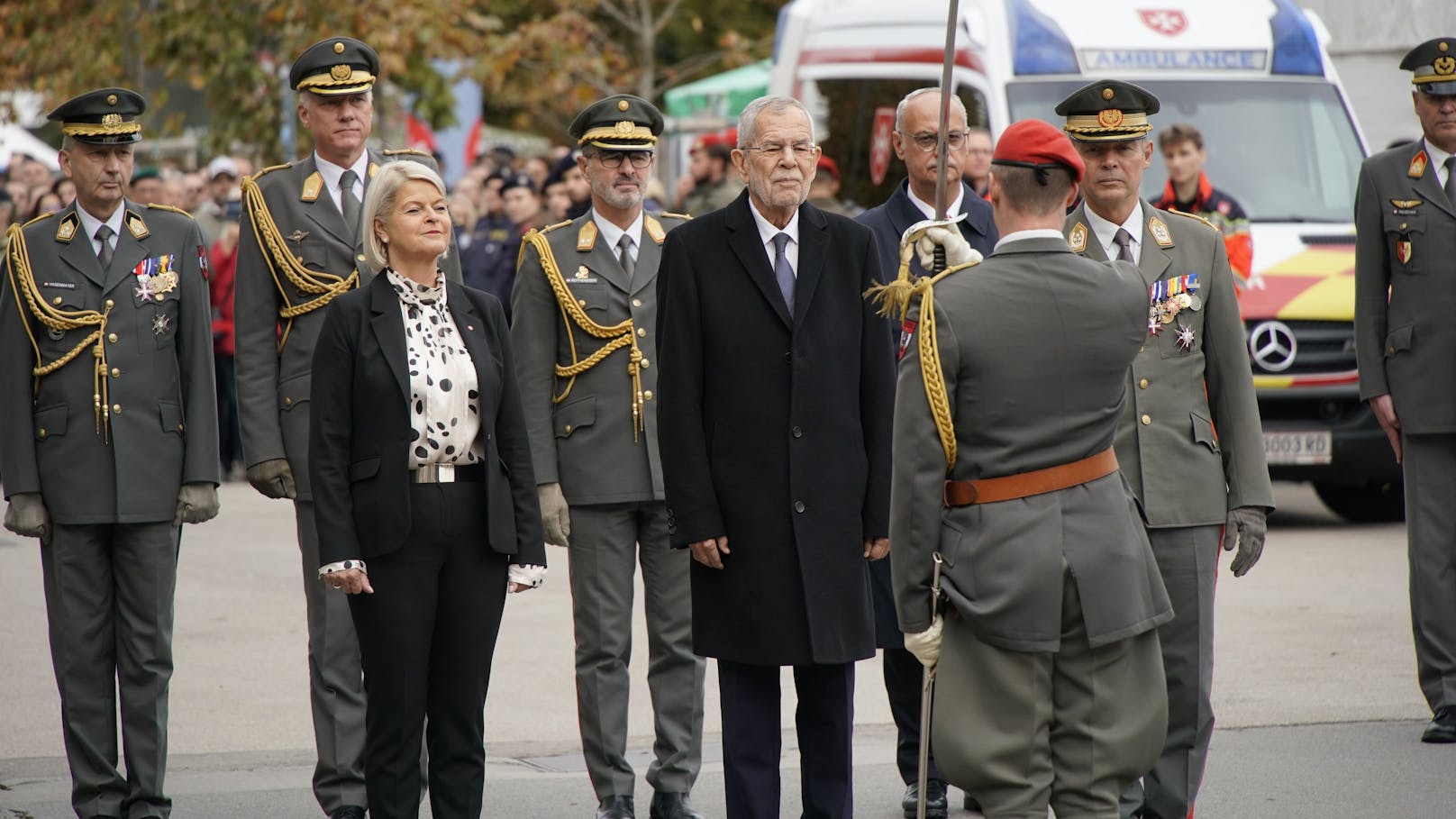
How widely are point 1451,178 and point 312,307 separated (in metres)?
4.23

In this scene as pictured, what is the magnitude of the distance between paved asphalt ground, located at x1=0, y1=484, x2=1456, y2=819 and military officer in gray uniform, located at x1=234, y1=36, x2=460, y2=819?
1.41 feet

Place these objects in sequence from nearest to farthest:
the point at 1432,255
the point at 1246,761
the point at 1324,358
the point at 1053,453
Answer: the point at 1053,453, the point at 1246,761, the point at 1432,255, the point at 1324,358

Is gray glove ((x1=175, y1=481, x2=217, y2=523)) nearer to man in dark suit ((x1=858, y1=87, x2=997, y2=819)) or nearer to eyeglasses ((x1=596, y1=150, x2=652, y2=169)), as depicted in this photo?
eyeglasses ((x1=596, y1=150, x2=652, y2=169))

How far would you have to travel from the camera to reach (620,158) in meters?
6.86

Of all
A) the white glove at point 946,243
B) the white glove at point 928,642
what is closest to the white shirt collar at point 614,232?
the white glove at point 946,243

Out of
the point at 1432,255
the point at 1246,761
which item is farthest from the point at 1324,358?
the point at 1246,761

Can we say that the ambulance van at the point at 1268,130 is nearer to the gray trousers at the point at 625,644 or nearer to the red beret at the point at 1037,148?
the gray trousers at the point at 625,644

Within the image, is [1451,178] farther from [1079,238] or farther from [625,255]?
[625,255]

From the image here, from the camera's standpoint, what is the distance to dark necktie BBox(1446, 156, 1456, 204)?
7.80 meters

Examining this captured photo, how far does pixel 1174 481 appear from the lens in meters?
6.03

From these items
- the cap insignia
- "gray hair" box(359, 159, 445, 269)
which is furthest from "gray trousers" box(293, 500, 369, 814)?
the cap insignia

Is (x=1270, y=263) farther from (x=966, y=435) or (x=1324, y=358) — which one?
(x=966, y=435)

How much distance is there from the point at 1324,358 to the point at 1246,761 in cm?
567

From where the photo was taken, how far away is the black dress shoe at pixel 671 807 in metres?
6.56
